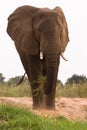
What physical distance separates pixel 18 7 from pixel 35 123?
6.17m

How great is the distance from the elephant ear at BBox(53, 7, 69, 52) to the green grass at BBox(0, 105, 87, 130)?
3.56 m

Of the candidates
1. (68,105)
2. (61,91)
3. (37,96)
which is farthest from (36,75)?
(61,91)

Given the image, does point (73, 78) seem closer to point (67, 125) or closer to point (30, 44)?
point (30, 44)

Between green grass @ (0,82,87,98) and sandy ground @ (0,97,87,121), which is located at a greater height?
sandy ground @ (0,97,87,121)

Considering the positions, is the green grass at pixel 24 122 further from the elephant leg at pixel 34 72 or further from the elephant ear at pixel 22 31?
the elephant ear at pixel 22 31

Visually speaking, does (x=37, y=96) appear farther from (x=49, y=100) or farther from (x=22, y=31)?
(x=22, y=31)

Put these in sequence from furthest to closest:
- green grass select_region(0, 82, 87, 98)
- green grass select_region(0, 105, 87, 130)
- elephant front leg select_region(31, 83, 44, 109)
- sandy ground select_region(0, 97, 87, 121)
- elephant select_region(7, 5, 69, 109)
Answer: green grass select_region(0, 82, 87, 98) < sandy ground select_region(0, 97, 87, 121) < elephant front leg select_region(31, 83, 44, 109) < elephant select_region(7, 5, 69, 109) < green grass select_region(0, 105, 87, 130)

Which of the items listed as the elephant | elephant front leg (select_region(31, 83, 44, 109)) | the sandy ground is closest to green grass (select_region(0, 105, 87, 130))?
the elephant

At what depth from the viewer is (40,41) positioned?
12.7 m

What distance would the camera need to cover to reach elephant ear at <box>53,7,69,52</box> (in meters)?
12.8

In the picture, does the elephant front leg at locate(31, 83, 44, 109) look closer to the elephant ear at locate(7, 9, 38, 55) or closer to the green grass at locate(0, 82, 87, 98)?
the elephant ear at locate(7, 9, 38, 55)

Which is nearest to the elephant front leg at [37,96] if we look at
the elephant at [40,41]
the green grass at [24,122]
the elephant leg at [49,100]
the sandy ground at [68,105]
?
the elephant at [40,41]

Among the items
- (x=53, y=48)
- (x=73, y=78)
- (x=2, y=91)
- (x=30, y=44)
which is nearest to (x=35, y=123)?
(x=53, y=48)

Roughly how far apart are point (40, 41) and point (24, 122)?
437cm
